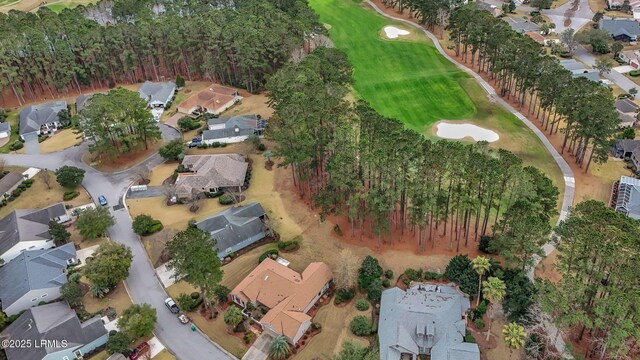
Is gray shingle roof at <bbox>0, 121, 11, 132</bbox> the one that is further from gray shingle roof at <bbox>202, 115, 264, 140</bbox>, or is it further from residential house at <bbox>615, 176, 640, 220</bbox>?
residential house at <bbox>615, 176, 640, 220</bbox>

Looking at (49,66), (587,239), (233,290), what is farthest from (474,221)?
(49,66)

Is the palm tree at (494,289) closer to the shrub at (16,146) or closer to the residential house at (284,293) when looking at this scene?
the residential house at (284,293)

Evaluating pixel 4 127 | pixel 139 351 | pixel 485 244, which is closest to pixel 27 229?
pixel 139 351

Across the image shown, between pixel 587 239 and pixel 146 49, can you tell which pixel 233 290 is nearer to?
pixel 587 239

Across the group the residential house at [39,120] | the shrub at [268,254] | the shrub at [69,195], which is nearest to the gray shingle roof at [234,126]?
the shrub at [69,195]

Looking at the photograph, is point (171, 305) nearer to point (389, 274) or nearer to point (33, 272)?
point (33, 272)

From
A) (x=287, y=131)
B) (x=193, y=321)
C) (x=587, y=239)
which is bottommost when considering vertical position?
(x=193, y=321)
